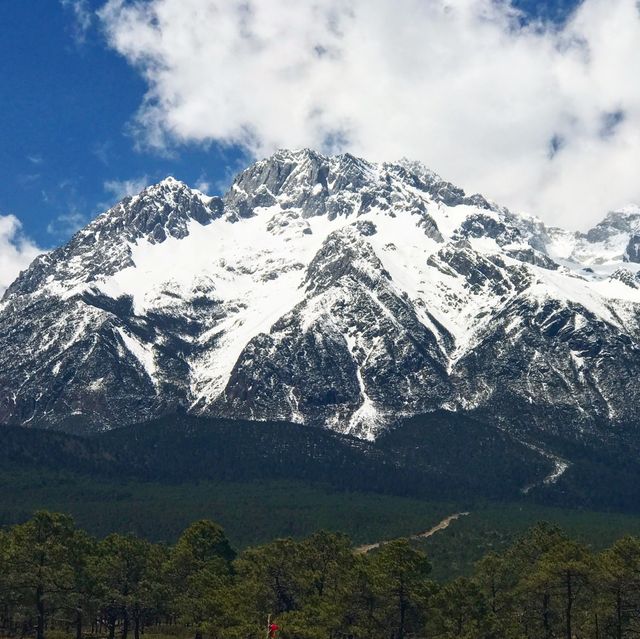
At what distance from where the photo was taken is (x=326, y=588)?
5015 inches

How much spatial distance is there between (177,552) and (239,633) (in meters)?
22.0

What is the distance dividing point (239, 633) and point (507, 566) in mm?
40006

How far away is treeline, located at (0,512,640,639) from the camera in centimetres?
11581

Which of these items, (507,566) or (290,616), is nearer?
(290,616)

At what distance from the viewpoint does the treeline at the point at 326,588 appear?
116m

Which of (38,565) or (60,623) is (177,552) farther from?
(60,623)

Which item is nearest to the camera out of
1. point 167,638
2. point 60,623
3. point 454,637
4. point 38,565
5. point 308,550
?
point 454,637

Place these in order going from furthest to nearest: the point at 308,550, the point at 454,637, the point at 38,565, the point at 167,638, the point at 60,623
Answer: the point at 60,623
the point at 167,638
the point at 308,550
the point at 38,565
the point at 454,637

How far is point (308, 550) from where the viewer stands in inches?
5167

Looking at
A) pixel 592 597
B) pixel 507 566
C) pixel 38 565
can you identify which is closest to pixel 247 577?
pixel 38 565

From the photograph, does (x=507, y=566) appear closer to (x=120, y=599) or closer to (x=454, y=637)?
(x=454, y=637)

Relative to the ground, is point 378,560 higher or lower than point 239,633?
higher

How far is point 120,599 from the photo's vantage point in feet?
413

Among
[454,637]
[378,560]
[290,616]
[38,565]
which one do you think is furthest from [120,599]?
[454,637]
